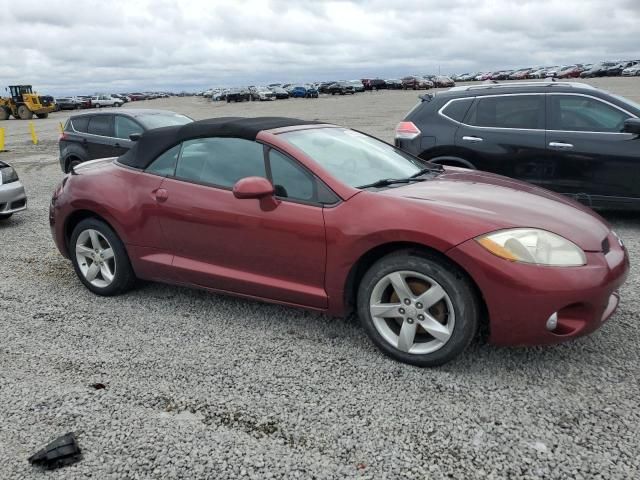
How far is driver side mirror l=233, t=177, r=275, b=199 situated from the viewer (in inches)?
136

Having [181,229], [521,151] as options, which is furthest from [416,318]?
[521,151]

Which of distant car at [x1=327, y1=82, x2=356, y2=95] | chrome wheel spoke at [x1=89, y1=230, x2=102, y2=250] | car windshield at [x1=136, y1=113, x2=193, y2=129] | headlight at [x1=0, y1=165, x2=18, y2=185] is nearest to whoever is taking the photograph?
chrome wheel spoke at [x1=89, y1=230, x2=102, y2=250]

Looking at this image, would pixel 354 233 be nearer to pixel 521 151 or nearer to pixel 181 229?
pixel 181 229

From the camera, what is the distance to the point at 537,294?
292 cm

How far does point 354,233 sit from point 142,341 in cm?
168

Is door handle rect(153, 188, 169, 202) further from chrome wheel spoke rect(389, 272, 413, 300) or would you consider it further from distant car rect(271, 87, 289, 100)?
distant car rect(271, 87, 289, 100)

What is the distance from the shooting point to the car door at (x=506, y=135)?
6469 mm

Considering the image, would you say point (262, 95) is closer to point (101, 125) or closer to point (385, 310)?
point (101, 125)

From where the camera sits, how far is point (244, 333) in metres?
3.85

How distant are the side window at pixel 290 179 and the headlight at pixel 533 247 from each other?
1.13 metres

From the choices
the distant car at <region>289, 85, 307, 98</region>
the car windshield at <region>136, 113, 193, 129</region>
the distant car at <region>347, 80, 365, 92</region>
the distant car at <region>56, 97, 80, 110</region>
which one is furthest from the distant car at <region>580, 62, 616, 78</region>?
the car windshield at <region>136, 113, 193, 129</region>

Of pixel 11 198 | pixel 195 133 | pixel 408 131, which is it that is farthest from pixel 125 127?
pixel 195 133

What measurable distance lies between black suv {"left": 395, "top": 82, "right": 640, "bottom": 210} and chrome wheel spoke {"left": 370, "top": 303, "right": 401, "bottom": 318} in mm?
3955

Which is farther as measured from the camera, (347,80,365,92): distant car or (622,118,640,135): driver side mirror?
(347,80,365,92): distant car
